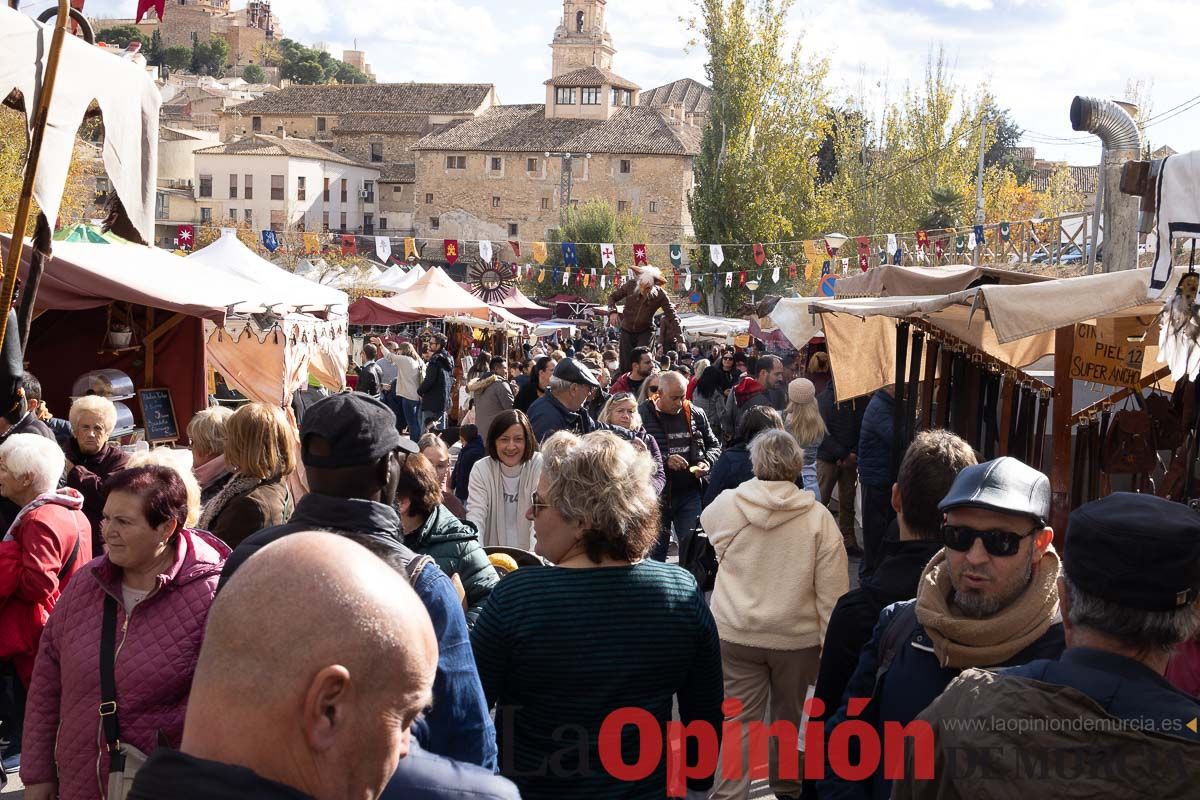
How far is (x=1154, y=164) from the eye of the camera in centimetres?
394

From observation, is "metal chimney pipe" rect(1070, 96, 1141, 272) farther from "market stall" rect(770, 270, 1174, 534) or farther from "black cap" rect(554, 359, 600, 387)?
"black cap" rect(554, 359, 600, 387)

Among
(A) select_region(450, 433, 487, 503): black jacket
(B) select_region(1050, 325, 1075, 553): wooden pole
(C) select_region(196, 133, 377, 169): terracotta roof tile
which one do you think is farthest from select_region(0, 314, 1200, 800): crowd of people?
(C) select_region(196, 133, 377, 169): terracotta roof tile

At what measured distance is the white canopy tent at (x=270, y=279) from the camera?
11.2 metres

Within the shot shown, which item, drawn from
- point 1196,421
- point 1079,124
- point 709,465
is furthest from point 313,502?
point 1079,124

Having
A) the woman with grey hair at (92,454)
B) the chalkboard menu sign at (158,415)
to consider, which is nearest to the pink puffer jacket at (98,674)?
the woman with grey hair at (92,454)

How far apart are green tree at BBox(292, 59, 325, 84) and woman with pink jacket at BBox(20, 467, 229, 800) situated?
141498mm

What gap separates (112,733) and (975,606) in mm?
2261

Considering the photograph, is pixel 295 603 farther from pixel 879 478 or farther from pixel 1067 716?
pixel 879 478

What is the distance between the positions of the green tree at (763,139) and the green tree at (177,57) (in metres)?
107

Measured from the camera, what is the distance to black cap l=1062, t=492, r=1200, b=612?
2.16 meters

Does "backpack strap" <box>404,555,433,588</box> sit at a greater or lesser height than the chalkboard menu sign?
greater

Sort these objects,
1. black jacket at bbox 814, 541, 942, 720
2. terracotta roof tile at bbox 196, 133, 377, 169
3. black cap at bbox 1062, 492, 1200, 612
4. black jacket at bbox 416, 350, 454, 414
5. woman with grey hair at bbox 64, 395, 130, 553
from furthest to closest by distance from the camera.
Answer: terracotta roof tile at bbox 196, 133, 377, 169 < black jacket at bbox 416, 350, 454, 414 < woman with grey hair at bbox 64, 395, 130, 553 < black jacket at bbox 814, 541, 942, 720 < black cap at bbox 1062, 492, 1200, 612

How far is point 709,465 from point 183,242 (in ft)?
96.6

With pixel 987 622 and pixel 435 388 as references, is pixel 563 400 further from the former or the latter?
pixel 435 388
